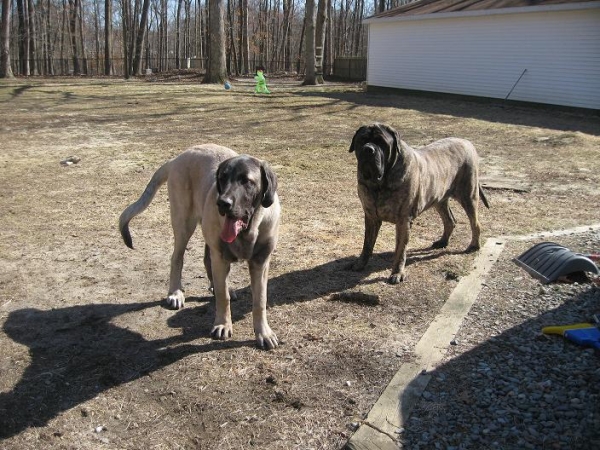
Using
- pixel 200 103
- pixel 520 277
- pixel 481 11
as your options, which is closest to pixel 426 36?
pixel 481 11

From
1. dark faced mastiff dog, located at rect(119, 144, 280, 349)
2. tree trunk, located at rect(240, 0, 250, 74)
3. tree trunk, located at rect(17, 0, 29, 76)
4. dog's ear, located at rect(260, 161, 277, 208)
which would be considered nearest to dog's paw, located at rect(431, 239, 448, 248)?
dark faced mastiff dog, located at rect(119, 144, 280, 349)

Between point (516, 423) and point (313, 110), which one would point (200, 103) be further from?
point (516, 423)

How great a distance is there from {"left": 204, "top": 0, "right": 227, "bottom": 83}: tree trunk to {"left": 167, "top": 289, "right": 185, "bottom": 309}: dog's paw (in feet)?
81.8

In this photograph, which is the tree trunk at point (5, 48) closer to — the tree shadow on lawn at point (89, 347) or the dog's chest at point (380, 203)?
the tree shadow on lawn at point (89, 347)

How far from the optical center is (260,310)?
413 centimetres

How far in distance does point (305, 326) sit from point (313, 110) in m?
15.0

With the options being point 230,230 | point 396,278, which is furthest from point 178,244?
point 396,278

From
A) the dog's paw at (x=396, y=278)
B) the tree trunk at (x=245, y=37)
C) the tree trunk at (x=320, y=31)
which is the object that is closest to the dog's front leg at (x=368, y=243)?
the dog's paw at (x=396, y=278)

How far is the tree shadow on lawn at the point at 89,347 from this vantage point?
134 inches

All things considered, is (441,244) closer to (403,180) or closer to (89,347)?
(403,180)

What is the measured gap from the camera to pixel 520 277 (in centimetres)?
529

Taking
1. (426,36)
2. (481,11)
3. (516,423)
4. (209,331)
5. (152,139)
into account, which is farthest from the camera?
(426,36)

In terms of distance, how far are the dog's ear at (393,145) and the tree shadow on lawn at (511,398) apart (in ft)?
5.98

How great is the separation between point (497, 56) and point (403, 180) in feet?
63.3
